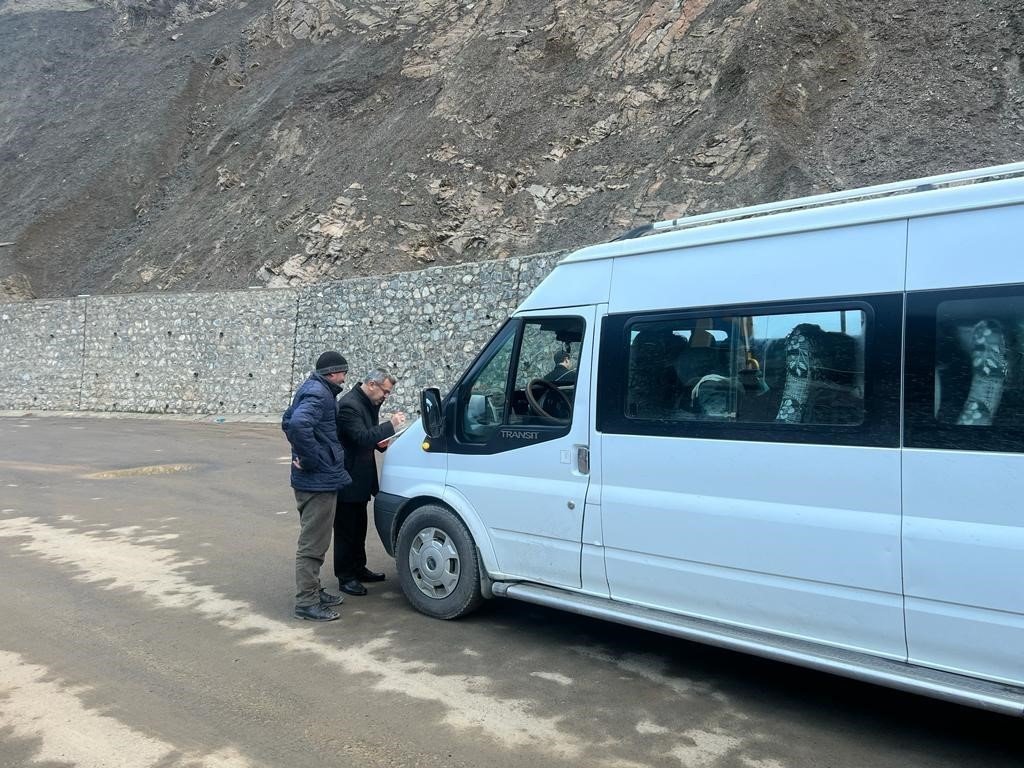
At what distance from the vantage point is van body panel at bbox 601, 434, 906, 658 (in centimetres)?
387

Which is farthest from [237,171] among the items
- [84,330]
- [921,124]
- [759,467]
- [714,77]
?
[759,467]

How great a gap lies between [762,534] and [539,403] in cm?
168

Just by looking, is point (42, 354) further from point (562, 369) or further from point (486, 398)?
point (562, 369)

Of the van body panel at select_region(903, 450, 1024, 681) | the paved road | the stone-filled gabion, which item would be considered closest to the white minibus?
the van body panel at select_region(903, 450, 1024, 681)

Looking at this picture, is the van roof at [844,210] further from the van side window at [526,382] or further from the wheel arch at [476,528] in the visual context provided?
the wheel arch at [476,528]

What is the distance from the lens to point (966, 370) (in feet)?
12.2

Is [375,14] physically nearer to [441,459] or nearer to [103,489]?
[103,489]

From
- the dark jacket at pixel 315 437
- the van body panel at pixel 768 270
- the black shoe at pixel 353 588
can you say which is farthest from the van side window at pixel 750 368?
the black shoe at pixel 353 588

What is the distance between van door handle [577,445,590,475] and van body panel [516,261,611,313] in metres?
0.88

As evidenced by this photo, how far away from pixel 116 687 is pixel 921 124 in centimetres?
1732

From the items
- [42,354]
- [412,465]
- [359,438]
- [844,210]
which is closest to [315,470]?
[359,438]

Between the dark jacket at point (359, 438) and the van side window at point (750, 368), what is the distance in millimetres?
2226

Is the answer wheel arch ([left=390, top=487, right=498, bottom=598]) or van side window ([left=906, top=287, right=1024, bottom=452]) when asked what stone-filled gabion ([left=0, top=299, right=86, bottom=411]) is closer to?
wheel arch ([left=390, top=487, right=498, bottom=598])

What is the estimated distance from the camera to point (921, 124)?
55.6 feet
